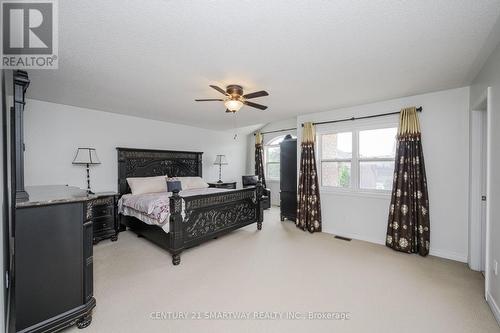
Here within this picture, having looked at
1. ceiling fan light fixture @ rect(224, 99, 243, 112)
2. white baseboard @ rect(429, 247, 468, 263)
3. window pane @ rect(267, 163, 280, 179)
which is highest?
ceiling fan light fixture @ rect(224, 99, 243, 112)

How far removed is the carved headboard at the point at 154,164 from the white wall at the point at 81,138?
0.17 m

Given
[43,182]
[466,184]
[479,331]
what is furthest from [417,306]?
[43,182]

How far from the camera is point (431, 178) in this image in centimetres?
316

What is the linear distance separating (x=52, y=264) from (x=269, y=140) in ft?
19.3

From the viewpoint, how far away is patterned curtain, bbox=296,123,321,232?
165 inches

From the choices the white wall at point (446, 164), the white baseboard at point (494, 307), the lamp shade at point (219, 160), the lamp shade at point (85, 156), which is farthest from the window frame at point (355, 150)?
the lamp shade at point (85, 156)

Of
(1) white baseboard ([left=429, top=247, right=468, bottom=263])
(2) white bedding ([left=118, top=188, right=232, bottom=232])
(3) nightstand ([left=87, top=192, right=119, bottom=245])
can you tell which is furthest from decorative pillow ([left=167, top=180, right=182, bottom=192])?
(1) white baseboard ([left=429, top=247, right=468, bottom=263])

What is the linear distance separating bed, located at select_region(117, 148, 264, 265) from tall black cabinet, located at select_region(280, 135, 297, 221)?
0.86 meters

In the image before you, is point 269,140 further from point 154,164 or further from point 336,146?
point 154,164

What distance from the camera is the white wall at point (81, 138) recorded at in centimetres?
338

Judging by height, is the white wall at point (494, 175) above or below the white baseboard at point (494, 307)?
above

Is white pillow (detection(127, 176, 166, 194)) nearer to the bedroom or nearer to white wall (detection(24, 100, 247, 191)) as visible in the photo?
the bedroom

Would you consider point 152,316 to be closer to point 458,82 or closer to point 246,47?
point 246,47

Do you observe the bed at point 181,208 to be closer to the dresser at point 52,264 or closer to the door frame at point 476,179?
the dresser at point 52,264
